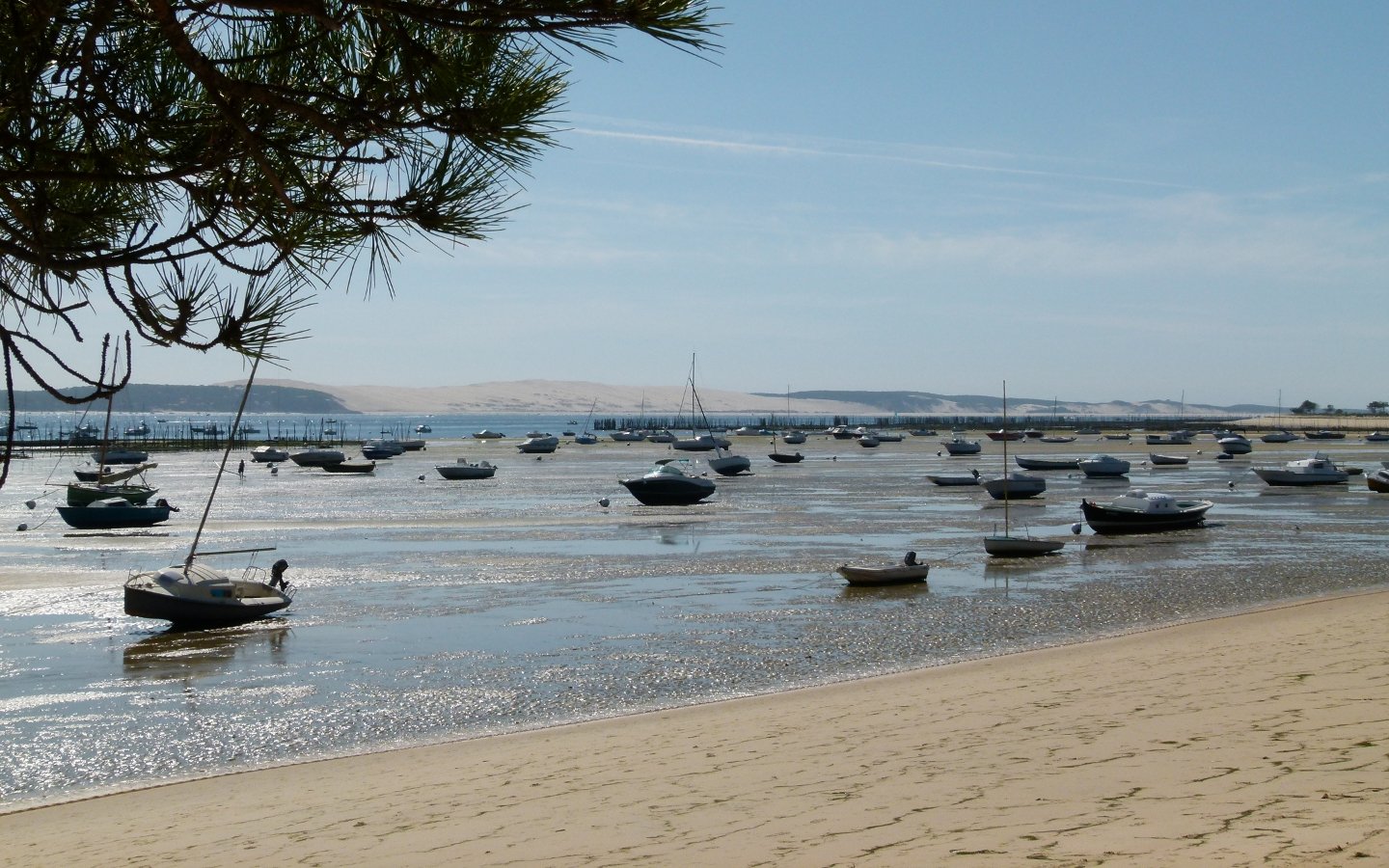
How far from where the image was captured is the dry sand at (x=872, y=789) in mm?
7684

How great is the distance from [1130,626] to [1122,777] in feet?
40.7

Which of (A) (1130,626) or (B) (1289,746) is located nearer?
(B) (1289,746)

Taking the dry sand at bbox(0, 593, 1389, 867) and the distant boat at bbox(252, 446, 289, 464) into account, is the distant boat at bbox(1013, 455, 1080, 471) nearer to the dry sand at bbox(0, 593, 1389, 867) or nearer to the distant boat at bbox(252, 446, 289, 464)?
the distant boat at bbox(252, 446, 289, 464)

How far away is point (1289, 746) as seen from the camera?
9648 mm

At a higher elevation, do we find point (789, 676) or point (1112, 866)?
point (1112, 866)

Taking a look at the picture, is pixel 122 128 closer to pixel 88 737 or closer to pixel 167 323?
pixel 167 323

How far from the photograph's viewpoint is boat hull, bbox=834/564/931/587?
25.7m

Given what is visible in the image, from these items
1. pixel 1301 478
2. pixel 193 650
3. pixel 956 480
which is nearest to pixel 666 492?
pixel 956 480

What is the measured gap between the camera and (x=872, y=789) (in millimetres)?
9750

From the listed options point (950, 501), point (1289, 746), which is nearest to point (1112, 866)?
point (1289, 746)

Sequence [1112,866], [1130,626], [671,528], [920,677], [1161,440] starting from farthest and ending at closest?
[1161,440] → [671,528] → [1130,626] → [920,677] → [1112,866]

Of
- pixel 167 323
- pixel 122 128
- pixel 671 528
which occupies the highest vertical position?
pixel 122 128

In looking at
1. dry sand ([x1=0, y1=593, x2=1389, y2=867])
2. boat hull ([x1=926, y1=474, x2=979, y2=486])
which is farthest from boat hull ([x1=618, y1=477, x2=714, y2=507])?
dry sand ([x1=0, y1=593, x2=1389, y2=867])

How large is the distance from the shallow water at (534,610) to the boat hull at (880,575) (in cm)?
34
